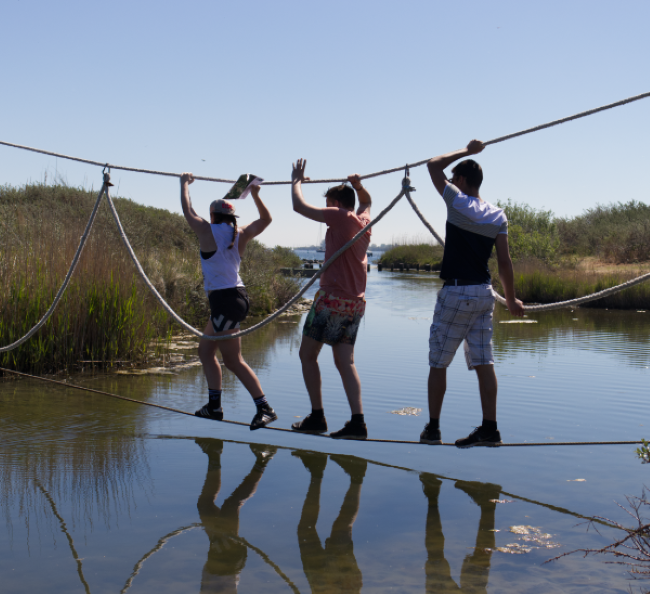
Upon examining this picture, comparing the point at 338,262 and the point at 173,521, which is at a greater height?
the point at 338,262

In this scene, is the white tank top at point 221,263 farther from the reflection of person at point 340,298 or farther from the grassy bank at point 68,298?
the grassy bank at point 68,298

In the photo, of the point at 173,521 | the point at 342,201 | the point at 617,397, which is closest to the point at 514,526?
→ the point at 173,521

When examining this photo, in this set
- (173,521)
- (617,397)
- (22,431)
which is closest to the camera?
(173,521)

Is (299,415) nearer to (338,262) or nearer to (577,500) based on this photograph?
(338,262)

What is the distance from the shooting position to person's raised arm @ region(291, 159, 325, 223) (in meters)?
4.38

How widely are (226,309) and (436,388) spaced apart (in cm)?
160

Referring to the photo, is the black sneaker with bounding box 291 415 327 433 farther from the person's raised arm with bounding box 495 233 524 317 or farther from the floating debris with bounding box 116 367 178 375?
the floating debris with bounding box 116 367 178 375

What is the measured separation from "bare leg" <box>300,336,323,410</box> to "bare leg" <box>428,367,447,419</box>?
0.83 metres

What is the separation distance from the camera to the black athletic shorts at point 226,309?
15.5 feet

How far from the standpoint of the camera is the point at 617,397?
7.08 m

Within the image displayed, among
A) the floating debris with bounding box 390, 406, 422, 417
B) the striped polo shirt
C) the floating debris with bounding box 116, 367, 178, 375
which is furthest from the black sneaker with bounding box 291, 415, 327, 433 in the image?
the floating debris with bounding box 116, 367, 178, 375

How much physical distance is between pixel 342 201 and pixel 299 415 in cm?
243

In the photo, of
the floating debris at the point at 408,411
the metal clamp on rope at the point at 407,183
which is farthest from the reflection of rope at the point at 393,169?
the floating debris at the point at 408,411

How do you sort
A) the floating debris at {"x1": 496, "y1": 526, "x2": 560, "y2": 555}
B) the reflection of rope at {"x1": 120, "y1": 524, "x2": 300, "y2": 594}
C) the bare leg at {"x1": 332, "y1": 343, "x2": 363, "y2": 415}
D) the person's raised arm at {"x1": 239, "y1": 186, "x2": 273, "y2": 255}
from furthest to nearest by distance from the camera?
1. the person's raised arm at {"x1": 239, "y1": 186, "x2": 273, "y2": 255}
2. the bare leg at {"x1": 332, "y1": 343, "x2": 363, "y2": 415}
3. the floating debris at {"x1": 496, "y1": 526, "x2": 560, "y2": 555}
4. the reflection of rope at {"x1": 120, "y1": 524, "x2": 300, "y2": 594}
